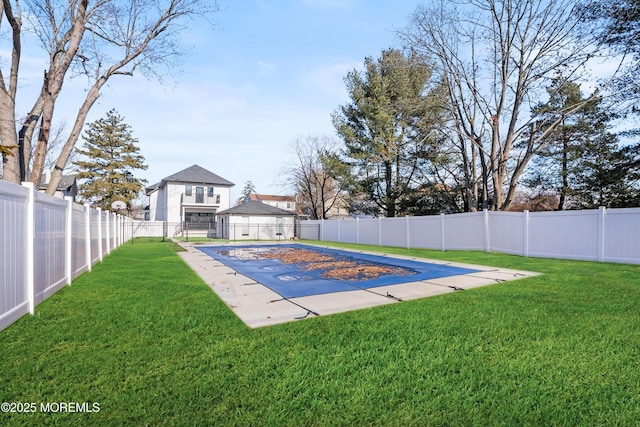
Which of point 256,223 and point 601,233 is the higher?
point 601,233

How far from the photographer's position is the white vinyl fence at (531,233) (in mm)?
7656

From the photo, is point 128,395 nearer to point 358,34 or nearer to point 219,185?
point 358,34

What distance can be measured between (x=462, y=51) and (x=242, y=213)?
17.5 metres

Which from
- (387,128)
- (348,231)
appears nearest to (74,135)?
(348,231)

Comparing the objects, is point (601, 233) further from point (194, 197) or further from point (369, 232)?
point (194, 197)

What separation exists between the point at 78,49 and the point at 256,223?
17.4 meters

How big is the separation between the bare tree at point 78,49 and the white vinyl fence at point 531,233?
10640 mm

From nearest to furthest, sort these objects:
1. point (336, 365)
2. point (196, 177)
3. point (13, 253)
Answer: point (336, 365) < point (13, 253) < point (196, 177)

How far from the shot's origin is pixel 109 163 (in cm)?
2825

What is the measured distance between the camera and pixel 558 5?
1177cm

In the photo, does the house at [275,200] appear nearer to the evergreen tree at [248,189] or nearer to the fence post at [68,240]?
the evergreen tree at [248,189]

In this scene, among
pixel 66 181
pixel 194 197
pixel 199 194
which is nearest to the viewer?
pixel 66 181

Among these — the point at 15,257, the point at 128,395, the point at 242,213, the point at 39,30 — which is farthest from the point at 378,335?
the point at 242,213

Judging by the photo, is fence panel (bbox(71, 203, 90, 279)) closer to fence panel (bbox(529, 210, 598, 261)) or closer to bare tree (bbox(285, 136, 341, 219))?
fence panel (bbox(529, 210, 598, 261))
